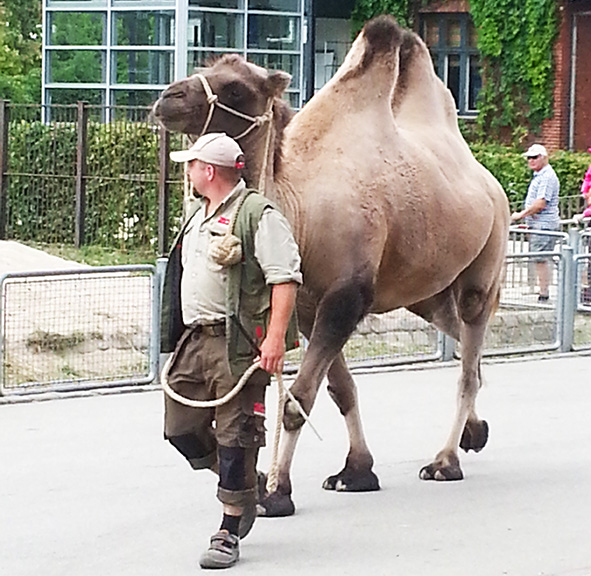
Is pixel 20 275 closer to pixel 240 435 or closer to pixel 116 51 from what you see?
pixel 240 435

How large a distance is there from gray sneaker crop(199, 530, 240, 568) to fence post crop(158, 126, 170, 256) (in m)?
12.7

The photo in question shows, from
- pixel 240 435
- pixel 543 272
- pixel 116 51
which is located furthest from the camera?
pixel 116 51

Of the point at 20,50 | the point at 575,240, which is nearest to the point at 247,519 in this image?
the point at 575,240

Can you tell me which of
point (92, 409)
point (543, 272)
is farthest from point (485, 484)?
point (543, 272)

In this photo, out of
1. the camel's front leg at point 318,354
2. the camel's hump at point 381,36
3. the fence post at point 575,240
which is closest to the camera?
the camel's front leg at point 318,354

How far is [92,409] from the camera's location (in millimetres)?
11578

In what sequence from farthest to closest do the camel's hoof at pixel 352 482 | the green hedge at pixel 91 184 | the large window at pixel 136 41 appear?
the large window at pixel 136 41 < the green hedge at pixel 91 184 < the camel's hoof at pixel 352 482

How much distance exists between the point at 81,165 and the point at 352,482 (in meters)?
12.9

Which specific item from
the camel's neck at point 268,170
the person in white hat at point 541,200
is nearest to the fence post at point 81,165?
the person in white hat at point 541,200

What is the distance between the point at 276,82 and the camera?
7.88m

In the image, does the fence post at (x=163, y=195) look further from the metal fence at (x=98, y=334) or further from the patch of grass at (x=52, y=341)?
the patch of grass at (x=52, y=341)

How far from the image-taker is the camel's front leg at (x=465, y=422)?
371 inches

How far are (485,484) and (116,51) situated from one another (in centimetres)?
2423

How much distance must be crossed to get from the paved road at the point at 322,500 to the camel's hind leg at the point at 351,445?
4.2 inches
